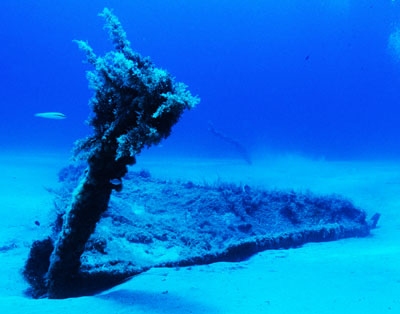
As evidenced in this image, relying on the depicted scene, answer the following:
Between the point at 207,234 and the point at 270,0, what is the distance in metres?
138

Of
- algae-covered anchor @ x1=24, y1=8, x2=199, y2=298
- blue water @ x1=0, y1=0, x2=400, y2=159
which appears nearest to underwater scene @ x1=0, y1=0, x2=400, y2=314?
algae-covered anchor @ x1=24, y1=8, x2=199, y2=298

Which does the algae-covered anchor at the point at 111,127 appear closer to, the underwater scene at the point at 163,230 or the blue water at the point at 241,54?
the underwater scene at the point at 163,230

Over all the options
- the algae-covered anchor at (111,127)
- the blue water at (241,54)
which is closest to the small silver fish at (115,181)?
the algae-covered anchor at (111,127)

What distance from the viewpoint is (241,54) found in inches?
6088

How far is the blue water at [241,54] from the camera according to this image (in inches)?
5157

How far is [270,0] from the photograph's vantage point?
129 metres

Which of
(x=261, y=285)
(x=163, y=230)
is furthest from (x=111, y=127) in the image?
(x=163, y=230)

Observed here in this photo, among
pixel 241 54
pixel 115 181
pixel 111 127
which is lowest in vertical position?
pixel 115 181

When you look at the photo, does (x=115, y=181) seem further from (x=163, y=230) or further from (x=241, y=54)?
(x=241, y=54)

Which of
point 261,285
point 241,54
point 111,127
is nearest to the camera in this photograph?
point 111,127

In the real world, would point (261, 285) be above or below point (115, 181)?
below

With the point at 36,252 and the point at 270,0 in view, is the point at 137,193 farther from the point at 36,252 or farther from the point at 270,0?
the point at 270,0

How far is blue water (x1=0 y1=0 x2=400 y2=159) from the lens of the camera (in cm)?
13100

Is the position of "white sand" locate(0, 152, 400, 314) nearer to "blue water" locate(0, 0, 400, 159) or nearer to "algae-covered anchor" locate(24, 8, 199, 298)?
"algae-covered anchor" locate(24, 8, 199, 298)
